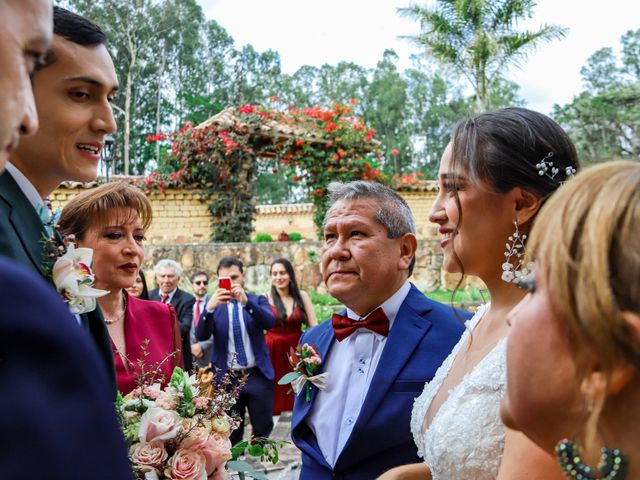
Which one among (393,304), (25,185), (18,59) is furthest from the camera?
(393,304)

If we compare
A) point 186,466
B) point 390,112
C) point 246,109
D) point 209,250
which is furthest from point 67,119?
point 390,112

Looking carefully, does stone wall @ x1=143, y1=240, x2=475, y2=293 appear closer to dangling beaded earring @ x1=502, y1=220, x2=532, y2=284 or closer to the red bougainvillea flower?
the red bougainvillea flower

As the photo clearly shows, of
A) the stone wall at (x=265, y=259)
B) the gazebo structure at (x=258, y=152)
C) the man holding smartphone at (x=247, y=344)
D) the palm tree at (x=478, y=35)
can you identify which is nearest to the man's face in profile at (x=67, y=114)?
the man holding smartphone at (x=247, y=344)

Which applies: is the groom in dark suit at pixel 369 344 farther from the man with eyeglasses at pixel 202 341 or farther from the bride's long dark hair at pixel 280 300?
the bride's long dark hair at pixel 280 300

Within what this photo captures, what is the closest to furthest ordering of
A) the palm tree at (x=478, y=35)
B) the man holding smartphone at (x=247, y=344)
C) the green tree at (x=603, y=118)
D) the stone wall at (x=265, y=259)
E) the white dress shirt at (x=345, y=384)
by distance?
the white dress shirt at (x=345, y=384)
the man holding smartphone at (x=247, y=344)
the stone wall at (x=265, y=259)
the palm tree at (x=478, y=35)
the green tree at (x=603, y=118)

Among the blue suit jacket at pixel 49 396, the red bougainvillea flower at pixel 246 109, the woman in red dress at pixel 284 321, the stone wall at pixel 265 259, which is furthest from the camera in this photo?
the red bougainvillea flower at pixel 246 109

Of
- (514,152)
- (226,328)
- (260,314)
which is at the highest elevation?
(514,152)

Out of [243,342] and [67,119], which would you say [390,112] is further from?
[67,119]

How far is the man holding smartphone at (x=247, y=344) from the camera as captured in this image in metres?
5.66

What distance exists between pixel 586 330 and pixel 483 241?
1130 millimetres

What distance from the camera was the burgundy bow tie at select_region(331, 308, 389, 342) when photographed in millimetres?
2611

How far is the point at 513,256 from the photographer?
197 centimetres

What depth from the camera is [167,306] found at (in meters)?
3.42

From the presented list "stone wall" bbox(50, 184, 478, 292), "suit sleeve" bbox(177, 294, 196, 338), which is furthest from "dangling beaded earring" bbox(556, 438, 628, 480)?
"stone wall" bbox(50, 184, 478, 292)
